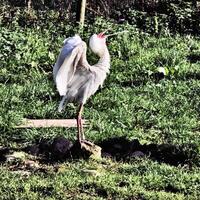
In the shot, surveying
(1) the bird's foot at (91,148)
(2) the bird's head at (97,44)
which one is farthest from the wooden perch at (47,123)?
(2) the bird's head at (97,44)

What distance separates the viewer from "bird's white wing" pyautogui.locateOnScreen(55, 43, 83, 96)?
6035 millimetres

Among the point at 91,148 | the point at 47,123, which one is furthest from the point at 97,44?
the point at 47,123

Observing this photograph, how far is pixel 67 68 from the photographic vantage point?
6.11 m

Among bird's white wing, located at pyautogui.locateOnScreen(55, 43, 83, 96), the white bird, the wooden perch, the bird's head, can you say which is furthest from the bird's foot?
the wooden perch

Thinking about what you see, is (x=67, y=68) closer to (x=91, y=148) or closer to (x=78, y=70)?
(x=78, y=70)

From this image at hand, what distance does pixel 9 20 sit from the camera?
13.1 meters

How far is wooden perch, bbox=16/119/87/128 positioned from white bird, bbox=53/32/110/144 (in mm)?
909

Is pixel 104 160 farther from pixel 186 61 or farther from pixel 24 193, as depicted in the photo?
Answer: pixel 186 61

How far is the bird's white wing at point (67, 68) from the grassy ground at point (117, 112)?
0.71 metres

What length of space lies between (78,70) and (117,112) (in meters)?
1.71

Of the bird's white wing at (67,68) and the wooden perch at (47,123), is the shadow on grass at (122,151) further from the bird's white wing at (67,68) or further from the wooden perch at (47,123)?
the wooden perch at (47,123)

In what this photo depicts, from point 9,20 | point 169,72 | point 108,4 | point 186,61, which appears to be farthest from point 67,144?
point 108,4

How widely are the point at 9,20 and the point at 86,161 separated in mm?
7524

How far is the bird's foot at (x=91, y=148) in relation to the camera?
6125 millimetres
